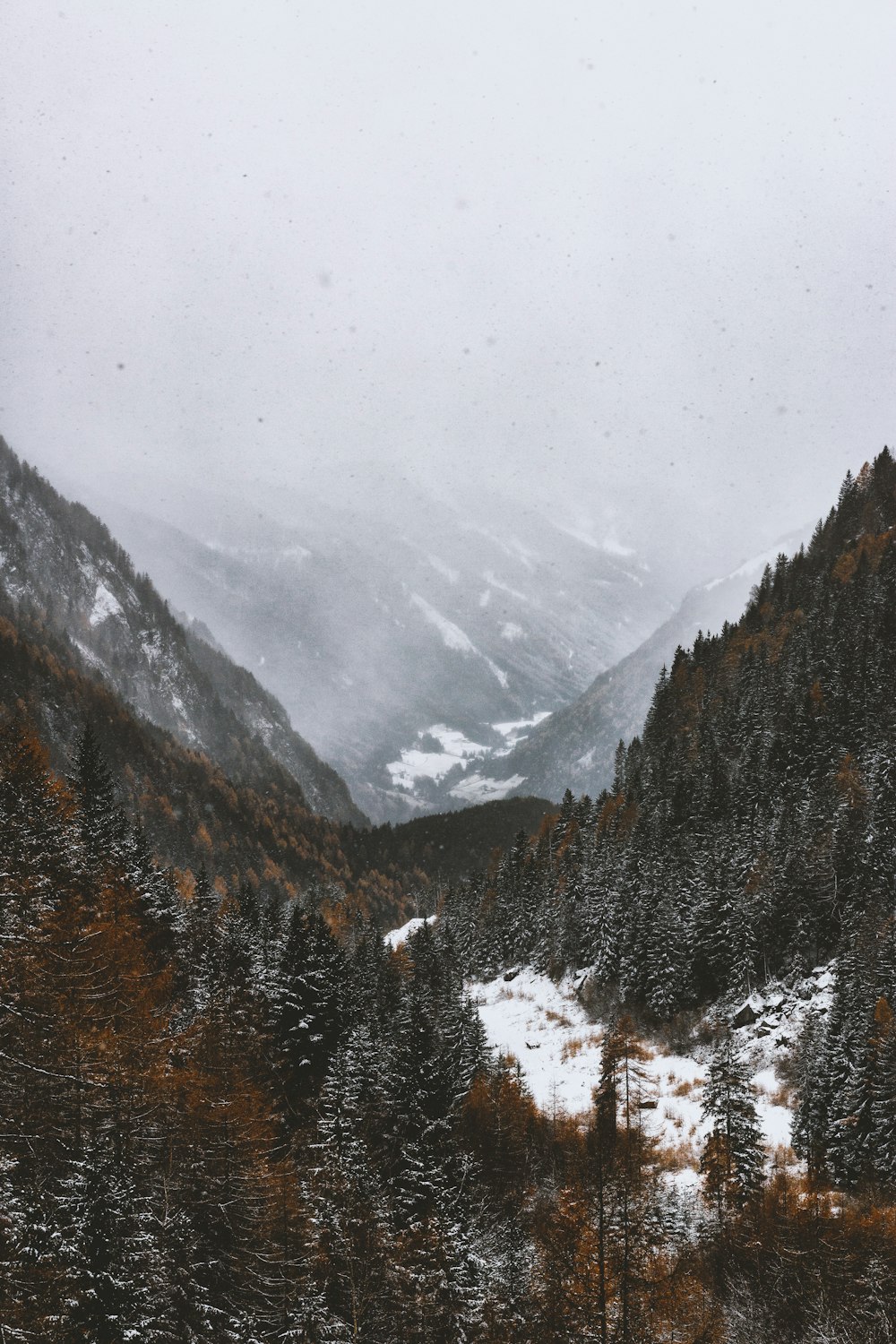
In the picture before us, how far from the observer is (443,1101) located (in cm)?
3684

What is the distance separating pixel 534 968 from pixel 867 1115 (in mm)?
56672

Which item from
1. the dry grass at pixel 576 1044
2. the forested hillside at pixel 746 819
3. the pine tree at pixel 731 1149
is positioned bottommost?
the pine tree at pixel 731 1149

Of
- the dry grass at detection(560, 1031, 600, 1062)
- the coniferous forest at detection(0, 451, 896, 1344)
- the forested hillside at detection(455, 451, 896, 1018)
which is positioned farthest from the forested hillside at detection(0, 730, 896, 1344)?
the forested hillside at detection(455, 451, 896, 1018)

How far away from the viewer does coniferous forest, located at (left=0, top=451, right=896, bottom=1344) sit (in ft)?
55.9


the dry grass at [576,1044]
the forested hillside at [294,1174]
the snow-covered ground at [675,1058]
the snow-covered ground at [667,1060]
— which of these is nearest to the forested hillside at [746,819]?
the snow-covered ground at [675,1058]

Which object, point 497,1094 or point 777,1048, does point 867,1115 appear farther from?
point 497,1094

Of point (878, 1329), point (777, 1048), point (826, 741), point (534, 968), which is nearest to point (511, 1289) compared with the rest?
point (878, 1329)

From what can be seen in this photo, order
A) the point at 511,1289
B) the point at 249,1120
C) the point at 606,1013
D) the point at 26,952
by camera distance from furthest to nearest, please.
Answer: the point at 606,1013 < the point at 511,1289 < the point at 249,1120 < the point at 26,952

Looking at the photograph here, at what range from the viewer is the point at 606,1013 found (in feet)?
229

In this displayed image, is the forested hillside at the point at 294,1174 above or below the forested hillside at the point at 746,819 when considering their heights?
below

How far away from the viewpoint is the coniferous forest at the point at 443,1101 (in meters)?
17.0

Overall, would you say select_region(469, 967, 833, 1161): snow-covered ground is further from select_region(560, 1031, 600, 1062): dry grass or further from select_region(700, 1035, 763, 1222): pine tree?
select_region(700, 1035, 763, 1222): pine tree

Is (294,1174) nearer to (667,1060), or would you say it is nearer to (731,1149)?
(731,1149)

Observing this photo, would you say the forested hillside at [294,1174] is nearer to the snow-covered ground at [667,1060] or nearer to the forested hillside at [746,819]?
the snow-covered ground at [667,1060]
